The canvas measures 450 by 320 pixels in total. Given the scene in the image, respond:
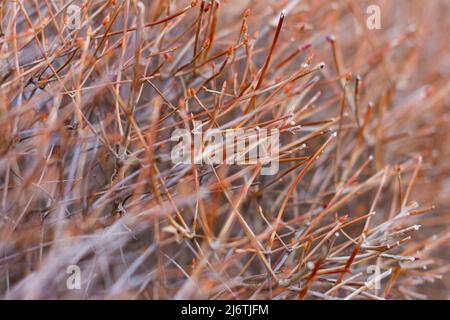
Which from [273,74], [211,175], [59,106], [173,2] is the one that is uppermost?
[173,2]

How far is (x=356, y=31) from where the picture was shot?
300 cm

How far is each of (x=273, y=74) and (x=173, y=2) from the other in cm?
53

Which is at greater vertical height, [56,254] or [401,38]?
[401,38]

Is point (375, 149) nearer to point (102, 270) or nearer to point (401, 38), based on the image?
point (401, 38)

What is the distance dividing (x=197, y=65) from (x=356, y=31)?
4.28 feet

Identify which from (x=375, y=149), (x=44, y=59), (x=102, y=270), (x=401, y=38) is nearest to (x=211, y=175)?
(x=102, y=270)

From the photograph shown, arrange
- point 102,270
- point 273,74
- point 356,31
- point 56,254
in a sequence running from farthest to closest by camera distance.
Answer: point 356,31 < point 273,74 < point 102,270 < point 56,254

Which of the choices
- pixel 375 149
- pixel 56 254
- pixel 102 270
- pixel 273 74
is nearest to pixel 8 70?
pixel 56 254

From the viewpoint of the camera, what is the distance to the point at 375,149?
264cm

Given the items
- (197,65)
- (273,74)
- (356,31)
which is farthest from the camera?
(356,31)

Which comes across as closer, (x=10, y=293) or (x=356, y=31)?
(x=10, y=293)

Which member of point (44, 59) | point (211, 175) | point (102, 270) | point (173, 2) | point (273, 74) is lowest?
point (102, 270)
